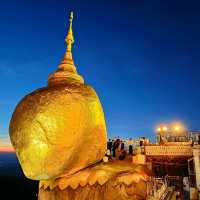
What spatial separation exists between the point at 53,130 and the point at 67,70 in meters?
4.93

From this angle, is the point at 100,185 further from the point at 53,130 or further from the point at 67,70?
the point at 67,70

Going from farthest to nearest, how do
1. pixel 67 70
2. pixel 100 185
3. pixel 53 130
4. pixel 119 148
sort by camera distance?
pixel 119 148, pixel 67 70, pixel 100 185, pixel 53 130

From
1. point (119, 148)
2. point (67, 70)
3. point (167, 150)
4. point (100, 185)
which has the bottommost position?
point (100, 185)

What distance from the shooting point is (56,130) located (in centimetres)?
1248

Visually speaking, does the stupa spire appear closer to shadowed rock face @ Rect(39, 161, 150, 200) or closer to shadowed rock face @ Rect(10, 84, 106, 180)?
shadowed rock face @ Rect(10, 84, 106, 180)

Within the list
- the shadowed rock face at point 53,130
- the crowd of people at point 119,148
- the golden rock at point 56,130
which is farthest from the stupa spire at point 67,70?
the crowd of people at point 119,148

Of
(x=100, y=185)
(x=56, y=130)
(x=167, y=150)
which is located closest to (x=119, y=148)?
(x=167, y=150)

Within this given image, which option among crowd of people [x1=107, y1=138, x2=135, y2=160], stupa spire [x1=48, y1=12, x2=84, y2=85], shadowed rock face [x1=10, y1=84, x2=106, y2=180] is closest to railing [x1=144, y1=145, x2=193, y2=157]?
crowd of people [x1=107, y1=138, x2=135, y2=160]

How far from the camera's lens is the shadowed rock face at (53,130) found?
12.4 meters

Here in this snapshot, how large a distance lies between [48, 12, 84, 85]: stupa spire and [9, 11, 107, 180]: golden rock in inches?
41.9

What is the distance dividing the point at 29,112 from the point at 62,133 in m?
2.07

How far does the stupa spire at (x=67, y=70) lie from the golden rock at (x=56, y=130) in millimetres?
1065

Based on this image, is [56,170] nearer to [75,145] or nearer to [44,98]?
[75,145]

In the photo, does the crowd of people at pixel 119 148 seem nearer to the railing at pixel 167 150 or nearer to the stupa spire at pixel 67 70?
the railing at pixel 167 150
